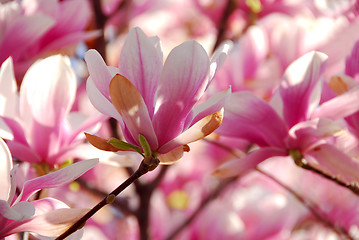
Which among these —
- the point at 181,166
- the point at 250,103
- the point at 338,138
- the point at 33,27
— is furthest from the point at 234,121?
the point at 181,166

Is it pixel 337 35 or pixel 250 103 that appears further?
pixel 337 35

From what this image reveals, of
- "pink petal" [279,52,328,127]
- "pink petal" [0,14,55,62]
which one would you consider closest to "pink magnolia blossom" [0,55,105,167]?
"pink petal" [0,14,55,62]

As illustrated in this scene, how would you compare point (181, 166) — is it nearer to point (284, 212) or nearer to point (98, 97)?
point (284, 212)

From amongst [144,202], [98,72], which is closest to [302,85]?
[98,72]

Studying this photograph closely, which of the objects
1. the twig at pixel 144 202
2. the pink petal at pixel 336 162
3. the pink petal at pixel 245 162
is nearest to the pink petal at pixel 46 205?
the pink petal at pixel 245 162

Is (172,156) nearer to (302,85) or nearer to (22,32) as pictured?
(302,85)

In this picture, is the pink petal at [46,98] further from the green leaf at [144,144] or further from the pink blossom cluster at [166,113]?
the green leaf at [144,144]

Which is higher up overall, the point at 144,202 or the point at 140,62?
the point at 140,62
